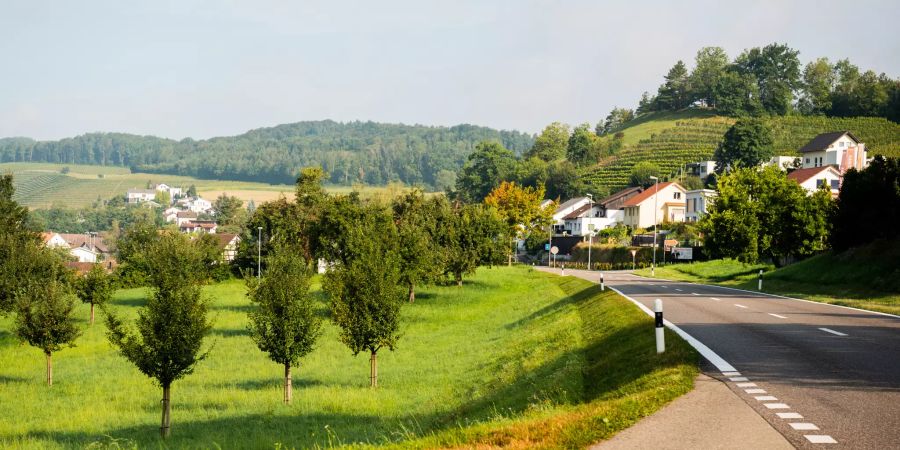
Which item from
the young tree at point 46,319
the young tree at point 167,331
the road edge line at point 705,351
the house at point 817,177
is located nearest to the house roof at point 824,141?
the house at point 817,177

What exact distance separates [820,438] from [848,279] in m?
36.4

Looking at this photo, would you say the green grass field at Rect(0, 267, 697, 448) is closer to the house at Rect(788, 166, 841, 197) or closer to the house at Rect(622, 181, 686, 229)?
the house at Rect(788, 166, 841, 197)

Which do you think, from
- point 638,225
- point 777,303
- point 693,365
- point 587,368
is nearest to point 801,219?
Result: point 777,303

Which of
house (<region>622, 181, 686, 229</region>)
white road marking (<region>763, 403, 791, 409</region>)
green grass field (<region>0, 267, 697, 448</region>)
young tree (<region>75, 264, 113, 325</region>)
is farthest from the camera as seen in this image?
house (<region>622, 181, 686, 229</region>)

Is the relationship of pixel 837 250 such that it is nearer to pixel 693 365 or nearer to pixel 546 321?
pixel 546 321

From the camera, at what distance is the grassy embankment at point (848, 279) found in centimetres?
3394

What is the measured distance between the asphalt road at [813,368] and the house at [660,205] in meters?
87.5

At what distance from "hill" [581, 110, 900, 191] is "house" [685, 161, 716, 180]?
8.05 feet

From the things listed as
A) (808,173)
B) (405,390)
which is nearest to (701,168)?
(808,173)

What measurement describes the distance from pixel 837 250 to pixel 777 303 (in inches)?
742

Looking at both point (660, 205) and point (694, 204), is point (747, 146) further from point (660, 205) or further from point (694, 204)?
point (694, 204)

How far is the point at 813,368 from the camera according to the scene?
1419cm

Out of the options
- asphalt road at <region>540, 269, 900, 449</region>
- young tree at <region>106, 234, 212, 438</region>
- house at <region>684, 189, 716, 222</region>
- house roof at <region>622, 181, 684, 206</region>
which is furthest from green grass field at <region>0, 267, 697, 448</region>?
house roof at <region>622, 181, 684, 206</region>

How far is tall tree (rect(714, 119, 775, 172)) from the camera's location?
123875mm
